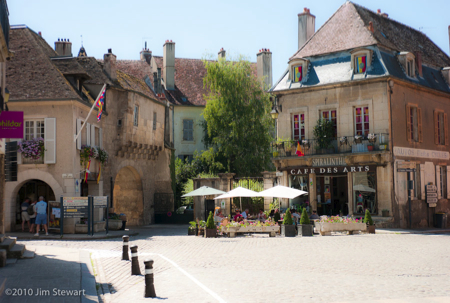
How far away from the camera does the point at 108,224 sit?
85.9 feet

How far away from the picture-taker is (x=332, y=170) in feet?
91.1

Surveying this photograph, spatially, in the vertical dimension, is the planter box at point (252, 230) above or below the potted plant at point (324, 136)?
below

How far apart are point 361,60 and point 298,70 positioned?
3498 mm

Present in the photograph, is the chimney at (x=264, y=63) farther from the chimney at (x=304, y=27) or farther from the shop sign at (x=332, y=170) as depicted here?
the shop sign at (x=332, y=170)

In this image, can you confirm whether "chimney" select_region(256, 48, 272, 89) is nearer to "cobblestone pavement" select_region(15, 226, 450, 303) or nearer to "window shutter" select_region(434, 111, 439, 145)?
"window shutter" select_region(434, 111, 439, 145)

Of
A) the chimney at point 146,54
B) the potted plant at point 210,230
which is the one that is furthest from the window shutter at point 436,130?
the chimney at point 146,54

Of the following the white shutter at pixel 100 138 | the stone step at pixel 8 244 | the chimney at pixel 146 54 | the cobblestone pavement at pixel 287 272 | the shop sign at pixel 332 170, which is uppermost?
the chimney at pixel 146 54

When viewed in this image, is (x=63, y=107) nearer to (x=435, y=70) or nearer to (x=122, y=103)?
(x=122, y=103)

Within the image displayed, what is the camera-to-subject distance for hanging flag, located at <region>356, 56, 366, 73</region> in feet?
90.7

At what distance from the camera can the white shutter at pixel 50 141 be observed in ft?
80.2

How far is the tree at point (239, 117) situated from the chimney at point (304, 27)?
559 cm

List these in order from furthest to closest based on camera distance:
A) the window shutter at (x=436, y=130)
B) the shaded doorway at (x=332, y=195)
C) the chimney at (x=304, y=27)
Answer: the chimney at (x=304, y=27) < the window shutter at (x=436, y=130) < the shaded doorway at (x=332, y=195)

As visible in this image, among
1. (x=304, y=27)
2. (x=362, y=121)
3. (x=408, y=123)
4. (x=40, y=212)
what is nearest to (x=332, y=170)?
(x=362, y=121)

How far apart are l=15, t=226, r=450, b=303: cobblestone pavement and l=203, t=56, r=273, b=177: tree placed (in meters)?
19.7
